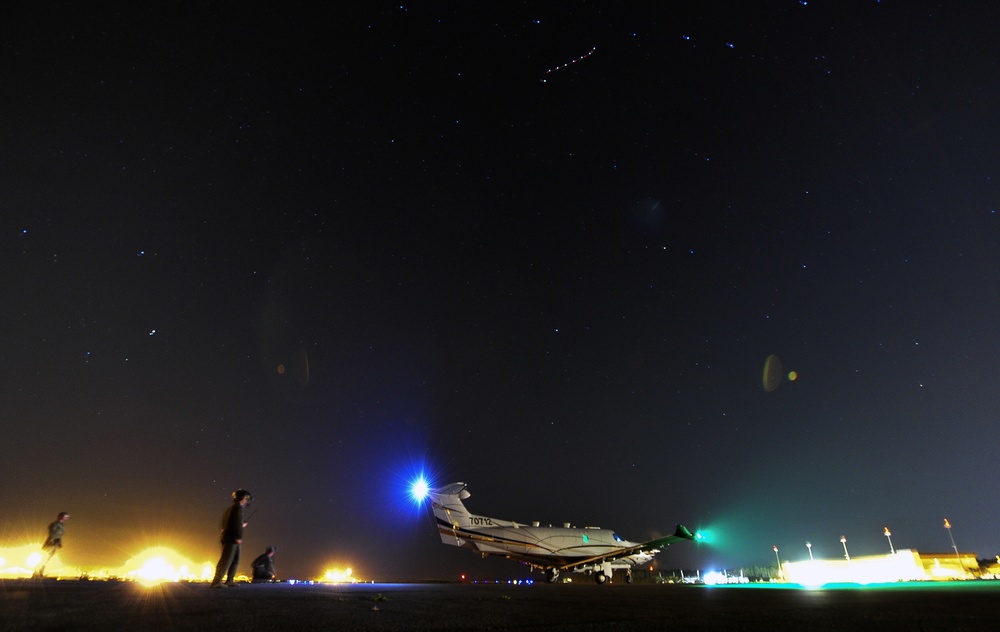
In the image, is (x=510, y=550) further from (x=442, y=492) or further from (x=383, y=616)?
(x=383, y=616)

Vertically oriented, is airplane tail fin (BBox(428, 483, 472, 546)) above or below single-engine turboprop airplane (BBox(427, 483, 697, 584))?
above

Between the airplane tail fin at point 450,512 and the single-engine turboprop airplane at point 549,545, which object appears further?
the airplane tail fin at point 450,512

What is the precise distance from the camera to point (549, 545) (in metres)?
36.9

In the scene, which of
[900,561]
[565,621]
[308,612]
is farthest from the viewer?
[900,561]

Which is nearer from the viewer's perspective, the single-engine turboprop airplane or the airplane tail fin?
the single-engine turboprop airplane

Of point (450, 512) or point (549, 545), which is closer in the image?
point (549, 545)

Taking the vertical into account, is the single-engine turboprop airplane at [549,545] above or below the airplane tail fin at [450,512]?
below

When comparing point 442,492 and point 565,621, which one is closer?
point 565,621

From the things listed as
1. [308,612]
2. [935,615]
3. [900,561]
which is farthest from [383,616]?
[900,561]

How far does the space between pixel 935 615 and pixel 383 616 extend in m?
5.68

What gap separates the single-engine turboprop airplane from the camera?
37.0m

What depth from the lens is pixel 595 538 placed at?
1505 inches

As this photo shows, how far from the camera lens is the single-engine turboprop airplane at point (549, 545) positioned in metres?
37.0

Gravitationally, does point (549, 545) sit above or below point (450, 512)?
below
